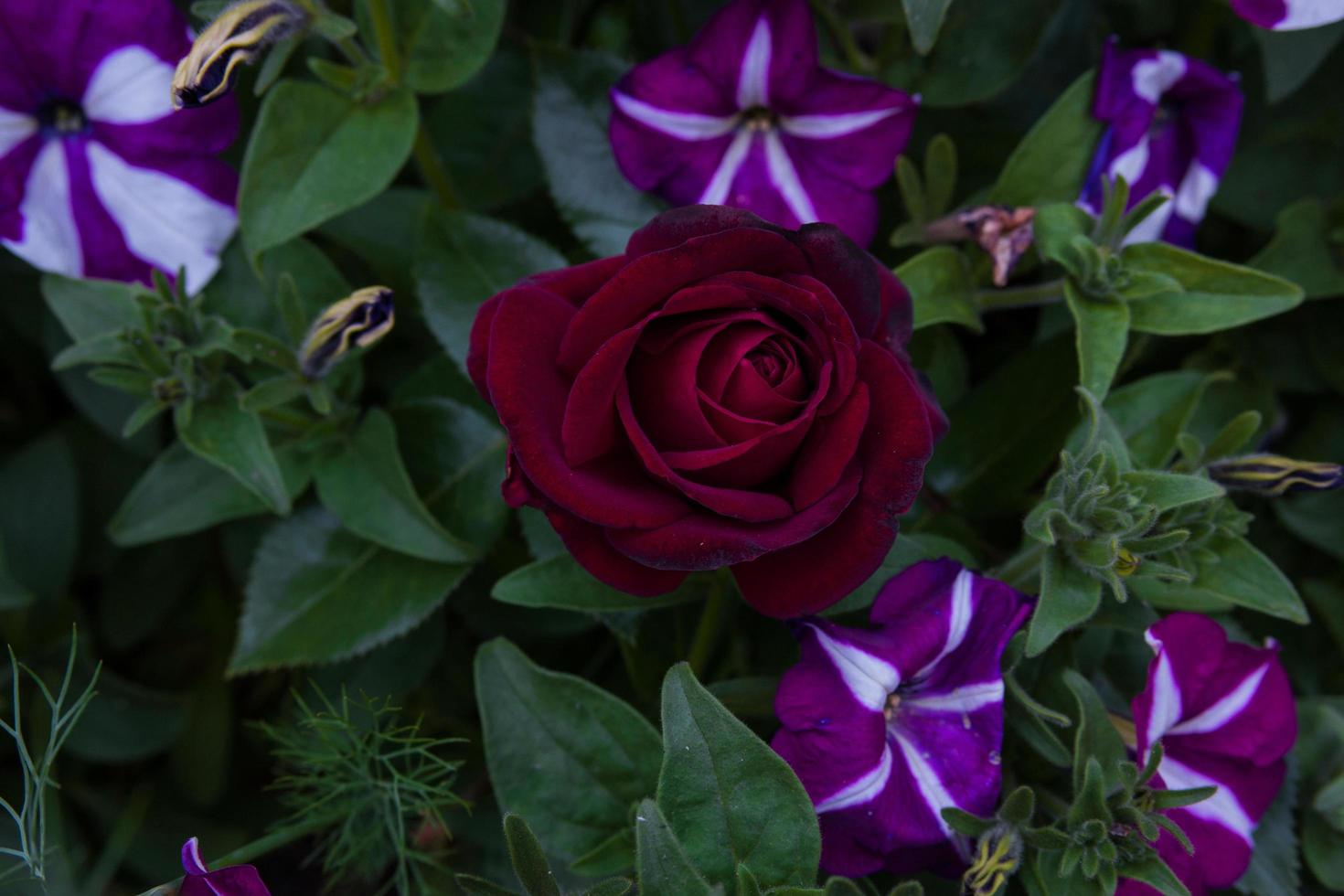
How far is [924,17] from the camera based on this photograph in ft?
2.46

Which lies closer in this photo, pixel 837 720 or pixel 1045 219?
pixel 837 720

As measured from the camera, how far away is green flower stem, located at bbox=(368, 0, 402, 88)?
874 millimetres

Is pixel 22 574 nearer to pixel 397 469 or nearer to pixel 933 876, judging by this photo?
pixel 397 469

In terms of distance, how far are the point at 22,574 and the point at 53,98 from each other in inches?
18.9

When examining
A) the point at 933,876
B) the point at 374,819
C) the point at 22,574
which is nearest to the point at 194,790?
the point at 22,574

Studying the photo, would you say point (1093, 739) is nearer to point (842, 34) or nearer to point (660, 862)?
point (660, 862)

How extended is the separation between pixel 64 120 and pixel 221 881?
0.64 m

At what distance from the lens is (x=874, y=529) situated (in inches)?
23.5

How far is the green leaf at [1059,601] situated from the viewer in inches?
26.0

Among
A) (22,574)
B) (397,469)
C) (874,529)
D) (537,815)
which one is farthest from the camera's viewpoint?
(22,574)

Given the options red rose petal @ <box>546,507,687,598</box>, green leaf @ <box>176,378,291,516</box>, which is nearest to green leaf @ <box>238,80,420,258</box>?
green leaf @ <box>176,378,291,516</box>

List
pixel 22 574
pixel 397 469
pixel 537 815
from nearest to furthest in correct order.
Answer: pixel 537 815 → pixel 397 469 → pixel 22 574

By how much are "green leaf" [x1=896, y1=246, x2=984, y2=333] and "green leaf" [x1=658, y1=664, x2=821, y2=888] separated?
1.10 ft

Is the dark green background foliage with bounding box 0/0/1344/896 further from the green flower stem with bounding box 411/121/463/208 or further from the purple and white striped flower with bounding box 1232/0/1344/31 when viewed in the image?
the purple and white striped flower with bounding box 1232/0/1344/31
